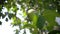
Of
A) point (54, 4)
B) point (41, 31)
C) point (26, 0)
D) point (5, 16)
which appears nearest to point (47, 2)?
point (54, 4)

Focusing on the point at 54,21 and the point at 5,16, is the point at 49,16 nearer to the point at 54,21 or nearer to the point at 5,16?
the point at 54,21

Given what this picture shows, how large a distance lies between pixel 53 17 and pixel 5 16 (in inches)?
68.3

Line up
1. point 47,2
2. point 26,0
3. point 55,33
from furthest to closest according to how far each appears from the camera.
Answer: point 26,0
point 47,2
point 55,33

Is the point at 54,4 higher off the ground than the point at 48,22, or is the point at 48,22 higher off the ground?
the point at 54,4

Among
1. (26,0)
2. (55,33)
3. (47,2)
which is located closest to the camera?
(55,33)

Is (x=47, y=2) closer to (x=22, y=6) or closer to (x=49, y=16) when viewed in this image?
(x=49, y=16)

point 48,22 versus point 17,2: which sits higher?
point 17,2

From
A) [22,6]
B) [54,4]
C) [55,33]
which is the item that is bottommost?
[55,33]

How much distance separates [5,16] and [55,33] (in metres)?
1.75

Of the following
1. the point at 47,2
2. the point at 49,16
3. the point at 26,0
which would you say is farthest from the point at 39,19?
the point at 26,0

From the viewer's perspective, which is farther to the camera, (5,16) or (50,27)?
(5,16)

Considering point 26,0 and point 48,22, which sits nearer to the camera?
point 48,22

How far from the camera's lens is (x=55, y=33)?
581 mm

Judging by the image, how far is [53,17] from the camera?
593mm
